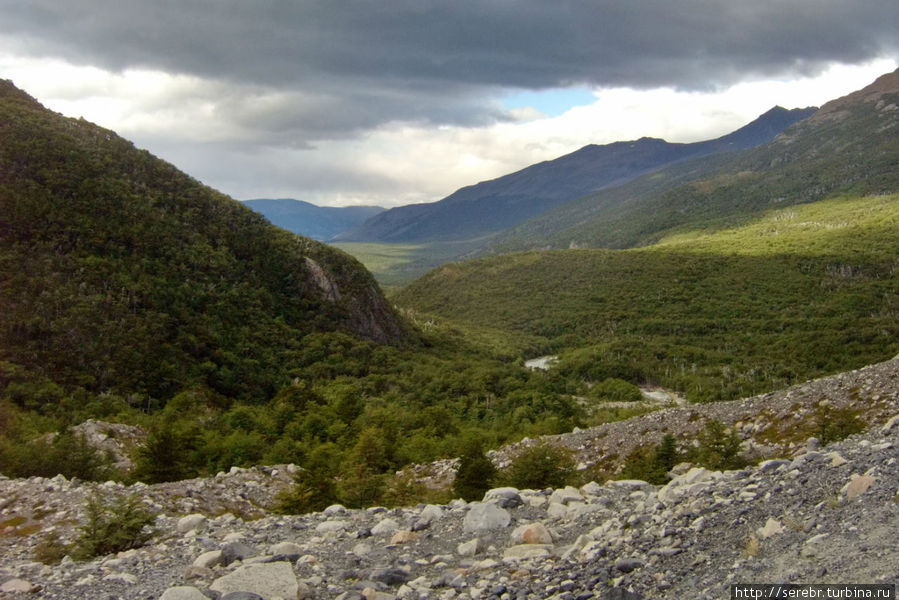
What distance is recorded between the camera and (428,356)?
93.1 metres

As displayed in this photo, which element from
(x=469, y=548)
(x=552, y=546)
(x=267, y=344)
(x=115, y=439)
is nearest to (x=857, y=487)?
(x=552, y=546)

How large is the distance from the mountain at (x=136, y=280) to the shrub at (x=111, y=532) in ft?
113

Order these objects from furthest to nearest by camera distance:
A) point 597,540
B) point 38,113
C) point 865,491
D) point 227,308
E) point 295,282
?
point 295,282 < point 38,113 < point 227,308 < point 597,540 < point 865,491

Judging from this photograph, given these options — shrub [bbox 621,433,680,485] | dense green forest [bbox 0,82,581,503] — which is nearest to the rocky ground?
shrub [bbox 621,433,680,485]

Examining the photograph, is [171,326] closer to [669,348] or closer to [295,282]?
[295,282]

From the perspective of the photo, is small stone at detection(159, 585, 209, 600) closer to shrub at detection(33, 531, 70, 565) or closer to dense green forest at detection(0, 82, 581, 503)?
shrub at detection(33, 531, 70, 565)

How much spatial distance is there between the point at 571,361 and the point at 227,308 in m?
65.4

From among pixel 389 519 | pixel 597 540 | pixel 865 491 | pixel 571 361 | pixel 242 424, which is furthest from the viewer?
pixel 571 361

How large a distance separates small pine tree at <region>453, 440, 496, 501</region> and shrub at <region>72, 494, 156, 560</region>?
28.7 ft

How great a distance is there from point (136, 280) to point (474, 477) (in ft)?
180

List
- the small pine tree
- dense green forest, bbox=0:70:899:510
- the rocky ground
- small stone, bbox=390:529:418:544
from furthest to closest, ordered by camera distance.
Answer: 1. dense green forest, bbox=0:70:899:510
2. the small pine tree
3. small stone, bbox=390:529:418:544
4. the rocky ground

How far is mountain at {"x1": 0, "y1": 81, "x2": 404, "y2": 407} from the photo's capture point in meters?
48.5

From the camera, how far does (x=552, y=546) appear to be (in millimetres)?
9359

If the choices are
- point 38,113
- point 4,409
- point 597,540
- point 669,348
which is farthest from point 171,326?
point 669,348
